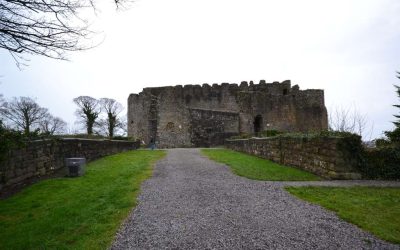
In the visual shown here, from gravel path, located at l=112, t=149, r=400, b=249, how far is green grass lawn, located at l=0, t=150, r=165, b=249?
0.34 meters

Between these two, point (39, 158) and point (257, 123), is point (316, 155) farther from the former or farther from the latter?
point (257, 123)

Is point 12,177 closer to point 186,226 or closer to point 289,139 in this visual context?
point 186,226

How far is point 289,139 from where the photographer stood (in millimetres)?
12055

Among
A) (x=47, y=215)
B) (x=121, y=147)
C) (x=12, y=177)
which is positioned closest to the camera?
(x=47, y=215)

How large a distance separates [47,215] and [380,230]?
5.71 metres

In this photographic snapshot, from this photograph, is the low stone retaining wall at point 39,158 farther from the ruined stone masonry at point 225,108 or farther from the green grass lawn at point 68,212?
the ruined stone masonry at point 225,108

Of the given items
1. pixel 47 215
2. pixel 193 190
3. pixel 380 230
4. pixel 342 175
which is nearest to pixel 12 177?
pixel 47 215

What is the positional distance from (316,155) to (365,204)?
4.09 m

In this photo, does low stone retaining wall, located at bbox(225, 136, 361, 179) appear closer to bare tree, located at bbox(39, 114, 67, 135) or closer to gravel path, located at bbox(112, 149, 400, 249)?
gravel path, located at bbox(112, 149, 400, 249)

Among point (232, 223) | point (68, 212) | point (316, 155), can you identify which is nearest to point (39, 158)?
point (68, 212)

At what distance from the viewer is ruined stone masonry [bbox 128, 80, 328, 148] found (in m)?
29.4

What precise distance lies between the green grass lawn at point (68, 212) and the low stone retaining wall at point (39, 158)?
56cm

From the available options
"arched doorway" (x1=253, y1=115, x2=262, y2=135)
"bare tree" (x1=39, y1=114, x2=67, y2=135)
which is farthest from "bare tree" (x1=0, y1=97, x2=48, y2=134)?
"arched doorway" (x1=253, y1=115, x2=262, y2=135)

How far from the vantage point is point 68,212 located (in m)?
6.13
